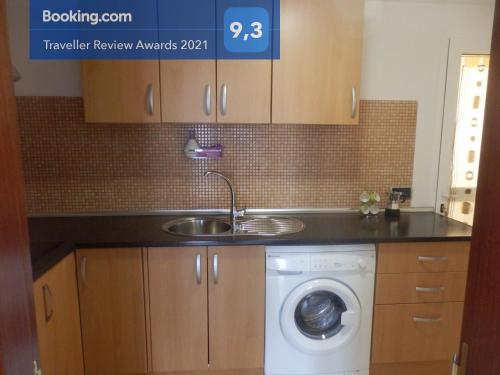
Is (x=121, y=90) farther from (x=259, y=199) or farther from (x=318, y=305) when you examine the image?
(x=318, y=305)

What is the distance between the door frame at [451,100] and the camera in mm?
2121

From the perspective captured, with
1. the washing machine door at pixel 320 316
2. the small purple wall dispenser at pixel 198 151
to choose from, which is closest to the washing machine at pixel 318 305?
the washing machine door at pixel 320 316

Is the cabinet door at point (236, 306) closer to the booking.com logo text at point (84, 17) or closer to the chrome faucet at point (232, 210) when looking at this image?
the chrome faucet at point (232, 210)

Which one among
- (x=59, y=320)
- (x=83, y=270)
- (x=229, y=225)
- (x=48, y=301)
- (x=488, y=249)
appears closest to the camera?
(x=488, y=249)

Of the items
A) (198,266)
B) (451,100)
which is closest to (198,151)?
(198,266)

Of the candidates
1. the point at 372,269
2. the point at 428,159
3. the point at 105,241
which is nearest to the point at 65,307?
the point at 105,241

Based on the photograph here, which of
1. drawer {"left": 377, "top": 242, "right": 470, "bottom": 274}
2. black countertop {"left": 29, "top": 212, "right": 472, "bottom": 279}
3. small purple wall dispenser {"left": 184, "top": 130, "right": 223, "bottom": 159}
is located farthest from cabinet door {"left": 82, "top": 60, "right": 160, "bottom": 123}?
drawer {"left": 377, "top": 242, "right": 470, "bottom": 274}

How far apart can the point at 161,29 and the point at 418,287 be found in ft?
6.20

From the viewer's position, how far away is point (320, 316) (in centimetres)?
190

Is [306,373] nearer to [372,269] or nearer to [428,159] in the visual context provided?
[372,269]

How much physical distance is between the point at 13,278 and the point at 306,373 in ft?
5.43

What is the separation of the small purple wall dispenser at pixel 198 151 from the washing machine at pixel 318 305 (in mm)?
705

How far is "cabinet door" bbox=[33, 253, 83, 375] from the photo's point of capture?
1.32 metres

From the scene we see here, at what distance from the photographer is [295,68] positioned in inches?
70.8
